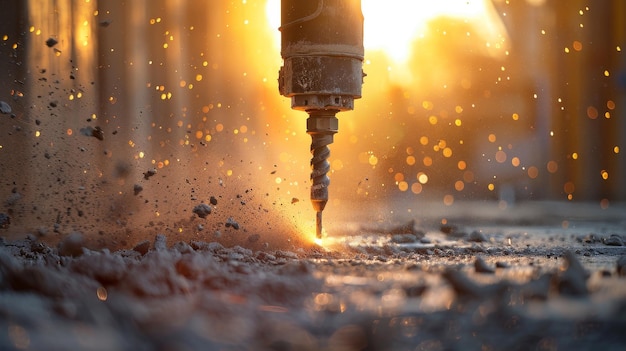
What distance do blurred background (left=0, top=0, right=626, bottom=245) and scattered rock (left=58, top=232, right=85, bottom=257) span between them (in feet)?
1.22

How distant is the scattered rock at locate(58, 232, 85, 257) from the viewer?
3196 millimetres

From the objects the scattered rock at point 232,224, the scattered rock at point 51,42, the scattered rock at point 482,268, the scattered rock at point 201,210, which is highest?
the scattered rock at point 51,42

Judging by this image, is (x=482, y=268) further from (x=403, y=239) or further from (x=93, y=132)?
(x=93, y=132)

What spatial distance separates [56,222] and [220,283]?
1.90 metres

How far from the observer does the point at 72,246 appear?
10.6 feet

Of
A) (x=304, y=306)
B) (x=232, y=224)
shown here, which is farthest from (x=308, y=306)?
(x=232, y=224)

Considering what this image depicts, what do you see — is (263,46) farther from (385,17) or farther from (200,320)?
(200,320)

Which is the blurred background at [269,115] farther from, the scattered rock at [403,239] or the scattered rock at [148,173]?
the scattered rock at [403,239]

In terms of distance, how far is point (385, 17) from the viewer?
4.61 meters

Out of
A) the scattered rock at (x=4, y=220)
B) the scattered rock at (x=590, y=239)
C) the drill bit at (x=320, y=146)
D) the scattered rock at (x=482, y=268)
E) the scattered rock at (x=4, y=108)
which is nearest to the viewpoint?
the scattered rock at (x=482, y=268)

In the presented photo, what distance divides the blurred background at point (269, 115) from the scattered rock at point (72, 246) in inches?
14.6

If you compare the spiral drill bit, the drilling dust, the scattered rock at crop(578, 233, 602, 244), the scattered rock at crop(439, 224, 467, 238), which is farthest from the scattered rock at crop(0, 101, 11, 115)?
the scattered rock at crop(578, 233, 602, 244)

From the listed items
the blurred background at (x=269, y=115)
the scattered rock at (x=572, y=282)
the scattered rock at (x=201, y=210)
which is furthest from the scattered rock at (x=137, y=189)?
the scattered rock at (x=572, y=282)

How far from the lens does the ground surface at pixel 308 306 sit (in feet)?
4.94
